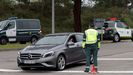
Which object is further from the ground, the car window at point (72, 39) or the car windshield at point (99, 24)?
the car window at point (72, 39)

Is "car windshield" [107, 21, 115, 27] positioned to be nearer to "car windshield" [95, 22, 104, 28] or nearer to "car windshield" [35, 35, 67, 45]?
"car windshield" [95, 22, 104, 28]

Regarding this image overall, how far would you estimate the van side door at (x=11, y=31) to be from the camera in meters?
34.3

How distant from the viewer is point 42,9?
55.5 m

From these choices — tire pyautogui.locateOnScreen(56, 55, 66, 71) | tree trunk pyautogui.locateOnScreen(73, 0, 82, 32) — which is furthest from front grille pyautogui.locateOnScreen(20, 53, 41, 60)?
tree trunk pyautogui.locateOnScreen(73, 0, 82, 32)

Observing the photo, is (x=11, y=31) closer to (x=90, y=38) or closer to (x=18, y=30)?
(x=18, y=30)

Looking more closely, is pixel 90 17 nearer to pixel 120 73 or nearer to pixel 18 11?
pixel 18 11

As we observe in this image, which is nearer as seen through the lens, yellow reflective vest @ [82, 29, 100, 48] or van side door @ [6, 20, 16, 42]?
yellow reflective vest @ [82, 29, 100, 48]

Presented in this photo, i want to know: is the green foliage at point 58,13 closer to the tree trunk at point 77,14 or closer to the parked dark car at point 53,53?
the tree trunk at point 77,14

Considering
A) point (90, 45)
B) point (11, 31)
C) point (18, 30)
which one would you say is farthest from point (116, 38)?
point (90, 45)

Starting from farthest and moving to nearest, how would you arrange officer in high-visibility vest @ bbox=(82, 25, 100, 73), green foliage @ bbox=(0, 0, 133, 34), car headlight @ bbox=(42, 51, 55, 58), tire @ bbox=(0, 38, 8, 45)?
green foliage @ bbox=(0, 0, 133, 34) < tire @ bbox=(0, 38, 8, 45) < car headlight @ bbox=(42, 51, 55, 58) < officer in high-visibility vest @ bbox=(82, 25, 100, 73)

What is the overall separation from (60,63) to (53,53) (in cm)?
59

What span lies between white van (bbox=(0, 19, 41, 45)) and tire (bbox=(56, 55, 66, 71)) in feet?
55.9

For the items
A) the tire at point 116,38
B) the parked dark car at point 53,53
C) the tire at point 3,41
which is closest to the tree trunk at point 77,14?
the tire at point 116,38

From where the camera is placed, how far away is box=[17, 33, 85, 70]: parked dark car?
1680 centimetres
